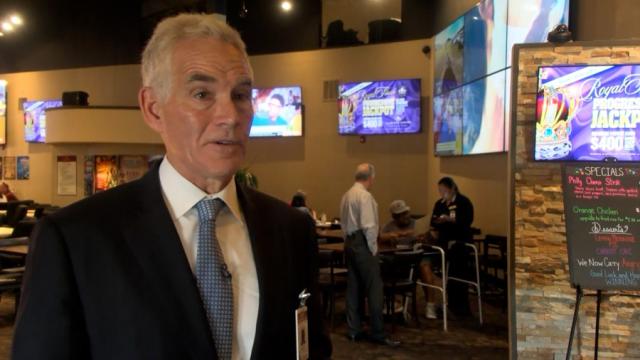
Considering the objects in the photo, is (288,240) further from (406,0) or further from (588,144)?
(406,0)

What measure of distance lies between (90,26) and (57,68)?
121cm

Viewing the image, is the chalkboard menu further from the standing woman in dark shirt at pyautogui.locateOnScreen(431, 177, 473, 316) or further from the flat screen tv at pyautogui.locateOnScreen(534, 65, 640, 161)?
the standing woman in dark shirt at pyautogui.locateOnScreen(431, 177, 473, 316)

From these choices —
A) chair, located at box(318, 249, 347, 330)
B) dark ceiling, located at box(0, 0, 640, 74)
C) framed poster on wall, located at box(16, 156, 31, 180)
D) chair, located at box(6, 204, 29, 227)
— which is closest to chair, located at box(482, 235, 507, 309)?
chair, located at box(318, 249, 347, 330)

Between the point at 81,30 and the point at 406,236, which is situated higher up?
the point at 81,30

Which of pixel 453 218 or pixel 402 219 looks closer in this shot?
pixel 402 219

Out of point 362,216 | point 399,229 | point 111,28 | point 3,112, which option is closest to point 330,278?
point 362,216

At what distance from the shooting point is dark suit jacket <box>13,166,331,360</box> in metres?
0.94

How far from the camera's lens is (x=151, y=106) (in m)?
1.13

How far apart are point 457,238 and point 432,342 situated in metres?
1.44

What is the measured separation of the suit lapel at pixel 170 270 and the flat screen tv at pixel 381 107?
8.38 m

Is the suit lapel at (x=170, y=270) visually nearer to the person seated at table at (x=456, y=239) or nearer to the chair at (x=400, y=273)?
the chair at (x=400, y=273)

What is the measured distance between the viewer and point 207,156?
1088 millimetres

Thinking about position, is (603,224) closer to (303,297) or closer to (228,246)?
(303,297)

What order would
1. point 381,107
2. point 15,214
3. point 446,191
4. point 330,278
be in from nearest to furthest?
point 330,278
point 446,191
point 15,214
point 381,107
